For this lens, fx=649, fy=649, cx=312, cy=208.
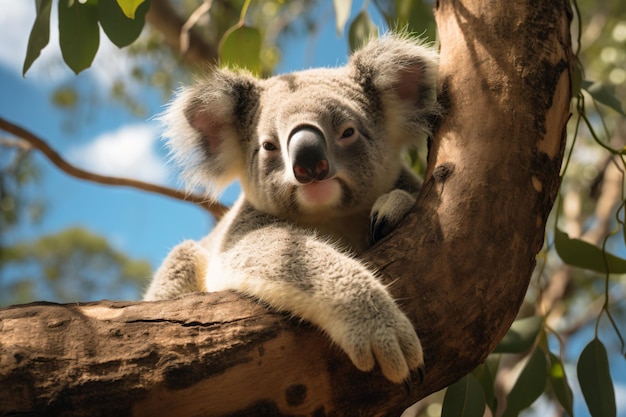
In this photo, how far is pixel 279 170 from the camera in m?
2.55

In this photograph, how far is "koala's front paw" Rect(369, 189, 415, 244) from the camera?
2189 mm

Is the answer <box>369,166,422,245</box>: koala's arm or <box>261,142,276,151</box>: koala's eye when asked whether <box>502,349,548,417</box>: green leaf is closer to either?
<box>369,166,422,245</box>: koala's arm

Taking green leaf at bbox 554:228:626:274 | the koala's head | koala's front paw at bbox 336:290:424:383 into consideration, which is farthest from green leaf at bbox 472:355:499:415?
koala's front paw at bbox 336:290:424:383

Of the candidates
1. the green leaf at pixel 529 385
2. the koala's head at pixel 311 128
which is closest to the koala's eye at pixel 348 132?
the koala's head at pixel 311 128

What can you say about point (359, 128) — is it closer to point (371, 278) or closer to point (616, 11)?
point (371, 278)

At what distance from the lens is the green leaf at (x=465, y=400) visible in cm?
236

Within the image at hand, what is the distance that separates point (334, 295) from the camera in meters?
1.89

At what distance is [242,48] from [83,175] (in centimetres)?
159

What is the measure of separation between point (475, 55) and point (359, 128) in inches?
21.8

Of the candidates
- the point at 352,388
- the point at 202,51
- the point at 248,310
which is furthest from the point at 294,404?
the point at 202,51

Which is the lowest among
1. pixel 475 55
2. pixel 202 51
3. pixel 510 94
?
pixel 510 94

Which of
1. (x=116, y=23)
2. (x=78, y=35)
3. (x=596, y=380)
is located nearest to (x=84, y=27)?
(x=78, y=35)

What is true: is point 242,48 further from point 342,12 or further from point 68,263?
→ point 68,263

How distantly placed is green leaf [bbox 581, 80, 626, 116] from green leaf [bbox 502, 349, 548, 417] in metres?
1.07
